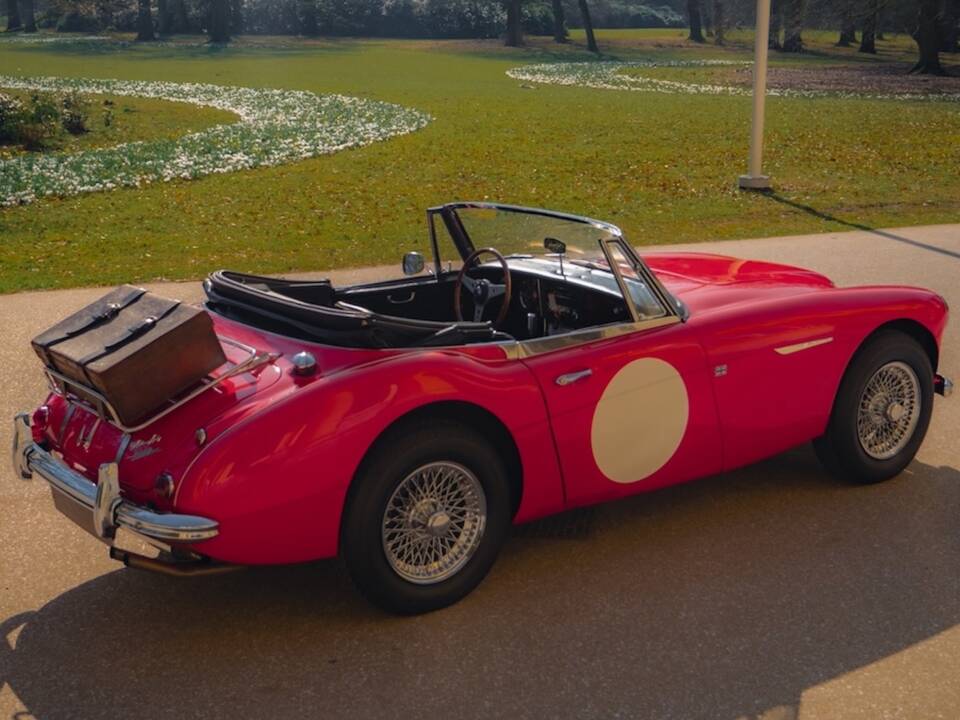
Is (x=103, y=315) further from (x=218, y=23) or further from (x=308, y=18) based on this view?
(x=308, y=18)

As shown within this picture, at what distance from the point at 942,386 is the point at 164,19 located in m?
72.9

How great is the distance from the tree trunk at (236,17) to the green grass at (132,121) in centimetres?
4797

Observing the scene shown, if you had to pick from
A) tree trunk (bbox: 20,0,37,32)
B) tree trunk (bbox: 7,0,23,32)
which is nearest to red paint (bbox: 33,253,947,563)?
tree trunk (bbox: 20,0,37,32)

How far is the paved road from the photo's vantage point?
3600mm

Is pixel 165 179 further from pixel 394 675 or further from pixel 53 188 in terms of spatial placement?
pixel 394 675

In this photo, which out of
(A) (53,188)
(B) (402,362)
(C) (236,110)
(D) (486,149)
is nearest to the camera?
(B) (402,362)

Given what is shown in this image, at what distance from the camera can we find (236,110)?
91.6ft

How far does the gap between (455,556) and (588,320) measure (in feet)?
4.00

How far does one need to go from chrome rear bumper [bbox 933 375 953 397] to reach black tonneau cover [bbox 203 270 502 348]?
7.07 ft

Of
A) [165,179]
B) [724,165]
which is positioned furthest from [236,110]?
[724,165]

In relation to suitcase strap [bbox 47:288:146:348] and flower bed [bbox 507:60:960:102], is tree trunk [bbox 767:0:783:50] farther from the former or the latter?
suitcase strap [bbox 47:288:146:348]

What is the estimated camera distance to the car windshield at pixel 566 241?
4664 millimetres

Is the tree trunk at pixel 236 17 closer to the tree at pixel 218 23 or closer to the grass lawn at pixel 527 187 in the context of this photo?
the tree at pixel 218 23

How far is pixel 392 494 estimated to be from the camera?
3898 mm
